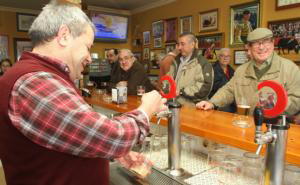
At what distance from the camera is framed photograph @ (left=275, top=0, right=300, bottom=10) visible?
10.1 ft

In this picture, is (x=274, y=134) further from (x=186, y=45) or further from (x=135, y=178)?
(x=186, y=45)

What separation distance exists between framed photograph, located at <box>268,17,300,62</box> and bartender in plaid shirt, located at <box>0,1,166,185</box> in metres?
2.95

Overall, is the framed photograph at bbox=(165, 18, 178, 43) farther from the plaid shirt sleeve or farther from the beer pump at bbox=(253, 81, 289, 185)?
the plaid shirt sleeve

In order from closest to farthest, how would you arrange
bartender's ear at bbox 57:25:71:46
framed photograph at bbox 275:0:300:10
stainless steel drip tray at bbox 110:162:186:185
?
bartender's ear at bbox 57:25:71:46 → stainless steel drip tray at bbox 110:162:186:185 → framed photograph at bbox 275:0:300:10

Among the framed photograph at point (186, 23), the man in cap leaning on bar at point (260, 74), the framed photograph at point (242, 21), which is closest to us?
the man in cap leaning on bar at point (260, 74)

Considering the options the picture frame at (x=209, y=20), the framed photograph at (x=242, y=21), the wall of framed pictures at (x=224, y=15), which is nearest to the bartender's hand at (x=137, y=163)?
the wall of framed pictures at (x=224, y=15)

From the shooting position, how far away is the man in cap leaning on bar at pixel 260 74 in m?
1.89

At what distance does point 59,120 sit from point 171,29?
4687 mm

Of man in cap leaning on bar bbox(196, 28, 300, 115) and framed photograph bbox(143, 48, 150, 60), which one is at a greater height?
framed photograph bbox(143, 48, 150, 60)

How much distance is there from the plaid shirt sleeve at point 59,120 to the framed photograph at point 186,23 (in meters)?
4.25

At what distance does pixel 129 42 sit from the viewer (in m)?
6.46

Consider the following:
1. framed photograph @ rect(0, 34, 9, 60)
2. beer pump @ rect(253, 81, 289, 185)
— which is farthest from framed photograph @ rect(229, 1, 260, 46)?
framed photograph @ rect(0, 34, 9, 60)

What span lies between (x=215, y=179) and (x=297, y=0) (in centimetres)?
295

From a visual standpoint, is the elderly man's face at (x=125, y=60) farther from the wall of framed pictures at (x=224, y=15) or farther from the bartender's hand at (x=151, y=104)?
the bartender's hand at (x=151, y=104)
